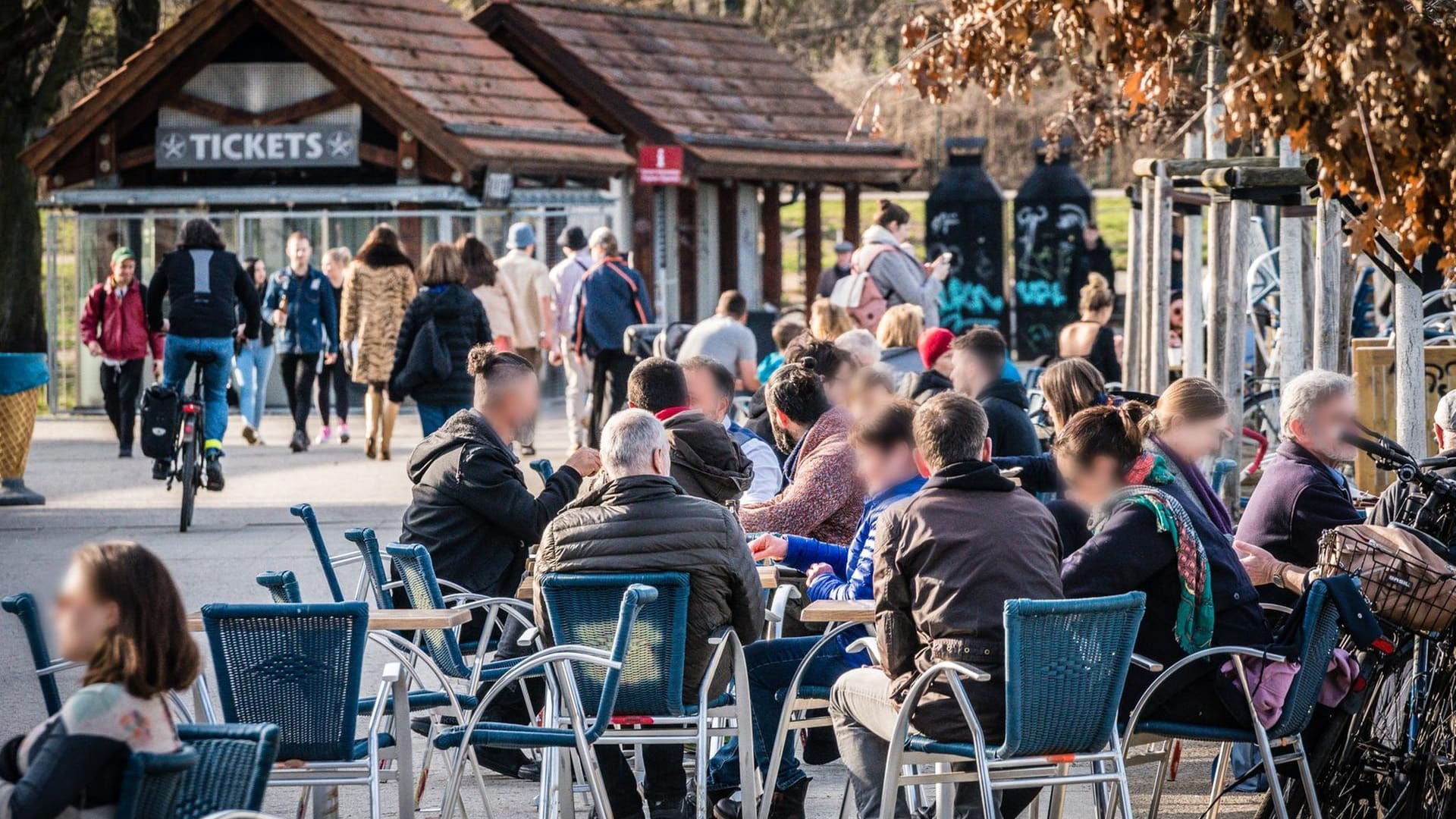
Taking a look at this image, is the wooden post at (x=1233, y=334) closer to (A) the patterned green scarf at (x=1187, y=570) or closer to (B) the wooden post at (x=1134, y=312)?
(B) the wooden post at (x=1134, y=312)

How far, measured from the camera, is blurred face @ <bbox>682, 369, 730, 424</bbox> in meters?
8.62

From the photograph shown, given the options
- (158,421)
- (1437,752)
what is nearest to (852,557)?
(1437,752)

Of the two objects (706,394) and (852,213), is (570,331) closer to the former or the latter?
(706,394)

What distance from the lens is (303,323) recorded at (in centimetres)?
1766

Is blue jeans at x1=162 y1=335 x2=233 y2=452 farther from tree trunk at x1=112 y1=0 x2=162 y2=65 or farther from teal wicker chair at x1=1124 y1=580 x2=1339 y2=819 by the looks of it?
tree trunk at x1=112 y1=0 x2=162 y2=65

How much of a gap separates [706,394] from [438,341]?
5.23m

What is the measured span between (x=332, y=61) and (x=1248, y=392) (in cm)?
1199

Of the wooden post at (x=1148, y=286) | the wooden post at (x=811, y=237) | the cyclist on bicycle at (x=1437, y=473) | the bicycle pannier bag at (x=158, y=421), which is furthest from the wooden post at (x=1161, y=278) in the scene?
the wooden post at (x=811, y=237)

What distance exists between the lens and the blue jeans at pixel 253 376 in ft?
58.4

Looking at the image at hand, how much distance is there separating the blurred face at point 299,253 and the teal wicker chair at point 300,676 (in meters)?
12.6

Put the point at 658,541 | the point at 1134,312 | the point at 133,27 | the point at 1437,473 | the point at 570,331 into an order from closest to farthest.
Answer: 1. the point at 658,541
2. the point at 1437,473
3. the point at 1134,312
4. the point at 570,331
5. the point at 133,27

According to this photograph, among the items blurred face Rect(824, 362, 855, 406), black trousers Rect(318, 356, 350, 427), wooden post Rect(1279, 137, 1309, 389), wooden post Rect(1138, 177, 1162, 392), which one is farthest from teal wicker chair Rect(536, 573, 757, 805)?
black trousers Rect(318, 356, 350, 427)

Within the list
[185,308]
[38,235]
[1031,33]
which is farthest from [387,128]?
[1031,33]

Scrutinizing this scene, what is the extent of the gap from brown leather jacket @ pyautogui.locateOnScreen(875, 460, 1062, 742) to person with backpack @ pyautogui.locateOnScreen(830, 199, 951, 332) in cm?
959
